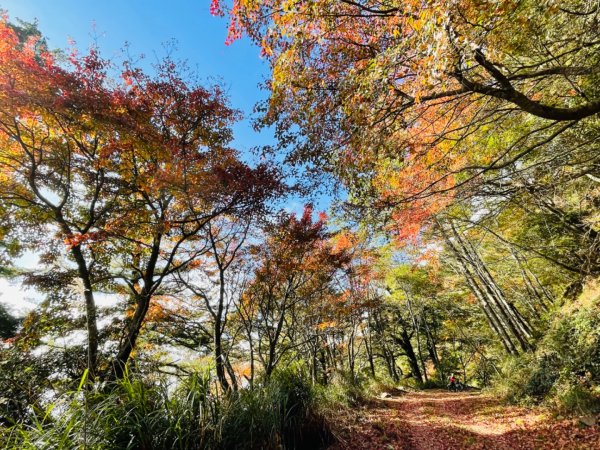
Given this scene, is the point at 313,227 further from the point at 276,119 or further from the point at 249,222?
the point at 276,119

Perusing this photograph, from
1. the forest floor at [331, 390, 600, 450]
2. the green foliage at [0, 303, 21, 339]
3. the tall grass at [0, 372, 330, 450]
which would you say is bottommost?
the forest floor at [331, 390, 600, 450]

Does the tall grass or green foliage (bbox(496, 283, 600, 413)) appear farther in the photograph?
green foliage (bbox(496, 283, 600, 413))

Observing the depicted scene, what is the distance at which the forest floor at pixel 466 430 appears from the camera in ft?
16.4

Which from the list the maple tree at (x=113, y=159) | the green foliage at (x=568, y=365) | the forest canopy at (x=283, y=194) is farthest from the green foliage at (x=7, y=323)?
the green foliage at (x=568, y=365)

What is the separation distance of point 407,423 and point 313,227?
5.66 meters

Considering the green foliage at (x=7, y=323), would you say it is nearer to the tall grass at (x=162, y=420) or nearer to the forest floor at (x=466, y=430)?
the tall grass at (x=162, y=420)

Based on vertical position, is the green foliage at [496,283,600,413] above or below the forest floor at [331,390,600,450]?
above

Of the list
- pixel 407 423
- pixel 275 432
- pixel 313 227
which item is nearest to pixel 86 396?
pixel 275 432

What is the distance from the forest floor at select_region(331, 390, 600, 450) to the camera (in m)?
5.00

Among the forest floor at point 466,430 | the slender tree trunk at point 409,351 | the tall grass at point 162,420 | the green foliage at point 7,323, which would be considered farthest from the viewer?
the slender tree trunk at point 409,351

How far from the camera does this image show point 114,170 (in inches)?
260

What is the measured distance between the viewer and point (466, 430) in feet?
20.6

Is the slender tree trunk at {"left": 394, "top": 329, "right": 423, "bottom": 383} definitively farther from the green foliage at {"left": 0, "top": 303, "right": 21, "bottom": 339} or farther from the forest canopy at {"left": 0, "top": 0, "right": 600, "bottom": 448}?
the green foliage at {"left": 0, "top": 303, "right": 21, "bottom": 339}

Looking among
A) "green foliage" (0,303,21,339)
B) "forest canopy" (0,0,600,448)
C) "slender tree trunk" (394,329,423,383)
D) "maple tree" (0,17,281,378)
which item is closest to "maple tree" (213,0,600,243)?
"forest canopy" (0,0,600,448)
